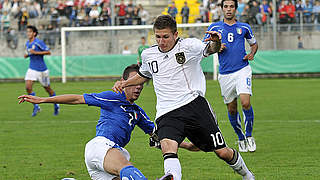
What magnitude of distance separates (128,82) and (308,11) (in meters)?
25.4

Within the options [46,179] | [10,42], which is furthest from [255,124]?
[10,42]

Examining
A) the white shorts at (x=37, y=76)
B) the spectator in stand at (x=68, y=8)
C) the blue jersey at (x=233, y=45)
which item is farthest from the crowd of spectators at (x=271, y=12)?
the blue jersey at (x=233, y=45)

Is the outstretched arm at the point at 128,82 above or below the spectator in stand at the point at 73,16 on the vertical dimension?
below

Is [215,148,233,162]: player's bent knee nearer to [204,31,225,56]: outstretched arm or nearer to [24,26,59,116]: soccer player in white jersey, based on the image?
[204,31,225,56]: outstretched arm

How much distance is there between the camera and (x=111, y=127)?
6141mm

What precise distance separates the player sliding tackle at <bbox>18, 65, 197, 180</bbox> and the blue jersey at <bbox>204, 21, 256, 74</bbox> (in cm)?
361

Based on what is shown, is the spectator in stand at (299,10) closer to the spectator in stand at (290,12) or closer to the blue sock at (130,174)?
the spectator in stand at (290,12)

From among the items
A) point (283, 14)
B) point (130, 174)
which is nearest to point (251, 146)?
point (130, 174)

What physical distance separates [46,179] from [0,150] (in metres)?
2.99

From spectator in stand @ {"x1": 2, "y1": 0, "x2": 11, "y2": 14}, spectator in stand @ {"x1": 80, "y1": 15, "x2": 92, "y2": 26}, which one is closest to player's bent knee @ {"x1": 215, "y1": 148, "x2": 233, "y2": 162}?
spectator in stand @ {"x1": 80, "y1": 15, "x2": 92, "y2": 26}

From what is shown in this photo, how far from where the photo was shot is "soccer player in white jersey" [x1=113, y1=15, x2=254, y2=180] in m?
6.08

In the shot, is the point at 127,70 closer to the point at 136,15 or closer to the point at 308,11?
the point at 136,15

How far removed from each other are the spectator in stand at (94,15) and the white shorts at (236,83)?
21.9m

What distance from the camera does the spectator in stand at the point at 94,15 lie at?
3134 centimetres
